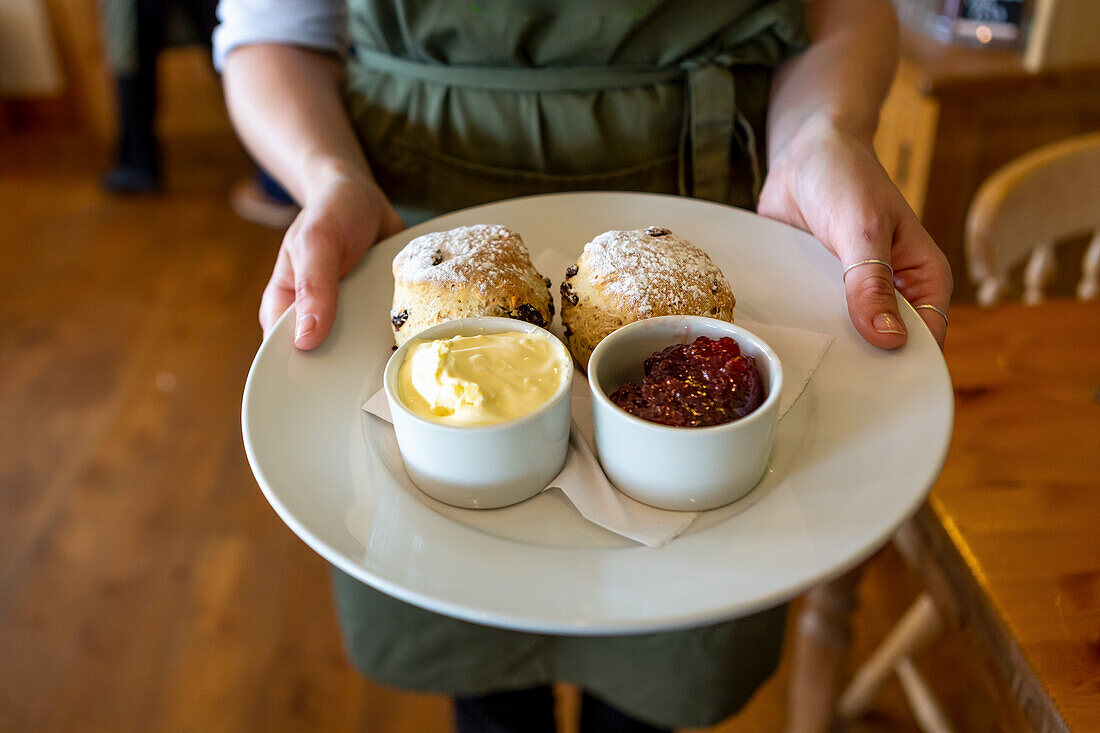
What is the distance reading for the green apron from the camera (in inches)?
43.6

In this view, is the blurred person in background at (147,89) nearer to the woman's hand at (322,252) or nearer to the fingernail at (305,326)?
the woman's hand at (322,252)

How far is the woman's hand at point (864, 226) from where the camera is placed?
0.85m

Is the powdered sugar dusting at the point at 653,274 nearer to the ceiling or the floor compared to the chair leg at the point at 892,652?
nearer to the ceiling

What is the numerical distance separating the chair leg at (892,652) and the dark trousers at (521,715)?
525 mm

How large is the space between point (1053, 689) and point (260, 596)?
1.76 metres

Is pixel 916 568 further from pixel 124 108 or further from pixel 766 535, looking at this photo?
pixel 124 108

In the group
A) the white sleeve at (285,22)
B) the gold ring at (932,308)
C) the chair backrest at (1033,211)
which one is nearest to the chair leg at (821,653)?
the chair backrest at (1033,211)

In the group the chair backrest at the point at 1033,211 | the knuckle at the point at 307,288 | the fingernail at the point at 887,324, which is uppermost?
the fingernail at the point at 887,324

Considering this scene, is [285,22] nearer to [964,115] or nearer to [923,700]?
[923,700]

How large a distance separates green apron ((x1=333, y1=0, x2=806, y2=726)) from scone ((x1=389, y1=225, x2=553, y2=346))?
28 cm

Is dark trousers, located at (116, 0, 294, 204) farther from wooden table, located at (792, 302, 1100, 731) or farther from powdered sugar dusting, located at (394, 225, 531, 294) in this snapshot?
wooden table, located at (792, 302, 1100, 731)

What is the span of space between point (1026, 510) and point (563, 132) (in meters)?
0.73

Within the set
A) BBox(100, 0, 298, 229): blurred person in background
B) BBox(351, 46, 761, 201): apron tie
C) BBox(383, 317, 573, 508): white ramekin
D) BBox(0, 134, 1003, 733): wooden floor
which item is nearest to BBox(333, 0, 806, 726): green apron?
BBox(351, 46, 761, 201): apron tie

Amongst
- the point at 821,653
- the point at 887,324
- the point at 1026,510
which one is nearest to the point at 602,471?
the point at 887,324
